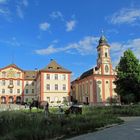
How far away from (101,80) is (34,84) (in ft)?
85.9

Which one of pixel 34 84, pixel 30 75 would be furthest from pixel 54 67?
pixel 30 75

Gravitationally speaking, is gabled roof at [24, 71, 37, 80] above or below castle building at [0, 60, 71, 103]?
above

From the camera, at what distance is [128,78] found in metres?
52.3

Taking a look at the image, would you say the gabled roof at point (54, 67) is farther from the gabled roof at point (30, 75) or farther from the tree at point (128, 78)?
the tree at point (128, 78)

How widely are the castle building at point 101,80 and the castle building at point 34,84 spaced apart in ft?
21.8

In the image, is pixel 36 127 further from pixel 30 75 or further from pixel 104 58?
pixel 30 75

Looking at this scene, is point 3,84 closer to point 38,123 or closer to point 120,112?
point 120,112

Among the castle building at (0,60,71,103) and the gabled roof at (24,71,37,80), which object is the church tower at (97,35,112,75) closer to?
the castle building at (0,60,71,103)

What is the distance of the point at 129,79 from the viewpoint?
5216 centimetres

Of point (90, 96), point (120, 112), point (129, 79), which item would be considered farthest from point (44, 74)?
point (120, 112)

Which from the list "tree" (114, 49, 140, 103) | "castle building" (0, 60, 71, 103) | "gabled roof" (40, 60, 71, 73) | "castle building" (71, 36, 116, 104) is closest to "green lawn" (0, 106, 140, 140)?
"tree" (114, 49, 140, 103)

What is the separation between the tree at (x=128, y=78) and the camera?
49.9 meters

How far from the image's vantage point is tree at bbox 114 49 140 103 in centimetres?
4988

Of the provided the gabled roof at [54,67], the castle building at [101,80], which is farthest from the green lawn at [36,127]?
the gabled roof at [54,67]
